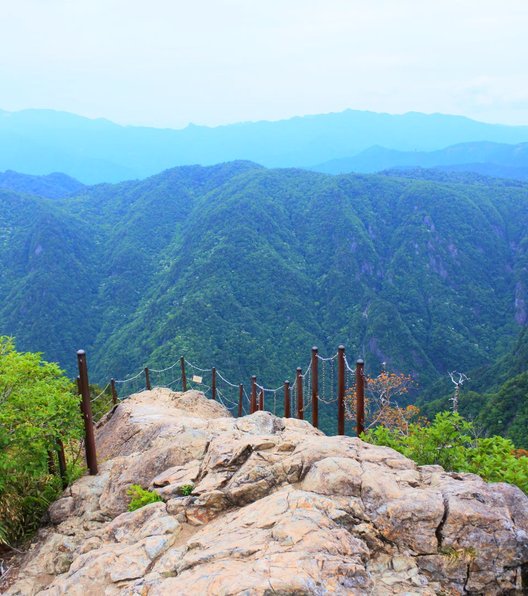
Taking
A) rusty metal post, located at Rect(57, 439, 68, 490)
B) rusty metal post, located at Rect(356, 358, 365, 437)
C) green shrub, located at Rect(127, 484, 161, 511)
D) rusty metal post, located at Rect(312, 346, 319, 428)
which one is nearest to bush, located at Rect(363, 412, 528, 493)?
rusty metal post, located at Rect(356, 358, 365, 437)

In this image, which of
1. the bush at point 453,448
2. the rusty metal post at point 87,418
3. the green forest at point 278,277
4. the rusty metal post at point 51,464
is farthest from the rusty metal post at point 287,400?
the green forest at point 278,277

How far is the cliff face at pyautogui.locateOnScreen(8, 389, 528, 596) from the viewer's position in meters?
4.96

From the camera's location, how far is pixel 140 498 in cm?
783

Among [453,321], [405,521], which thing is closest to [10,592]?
[405,521]

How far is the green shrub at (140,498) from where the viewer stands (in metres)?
7.55

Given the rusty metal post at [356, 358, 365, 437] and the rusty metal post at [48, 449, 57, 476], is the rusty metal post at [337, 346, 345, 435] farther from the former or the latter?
the rusty metal post at [48, 449, 57, 476]

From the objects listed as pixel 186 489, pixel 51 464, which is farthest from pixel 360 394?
pixel 51 464

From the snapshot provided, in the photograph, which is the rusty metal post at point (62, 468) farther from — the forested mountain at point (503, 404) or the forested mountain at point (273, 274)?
the forested mountain at point (273, 274)

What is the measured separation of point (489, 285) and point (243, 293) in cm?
5649

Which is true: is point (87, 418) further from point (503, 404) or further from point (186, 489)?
point (503, 404)

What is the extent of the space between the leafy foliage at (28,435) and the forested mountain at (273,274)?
204ft

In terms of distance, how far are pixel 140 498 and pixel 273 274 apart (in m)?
93.6

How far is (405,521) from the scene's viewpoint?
5656 millimetres

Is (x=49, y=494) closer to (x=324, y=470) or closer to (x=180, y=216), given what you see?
(x=324, y=470)
